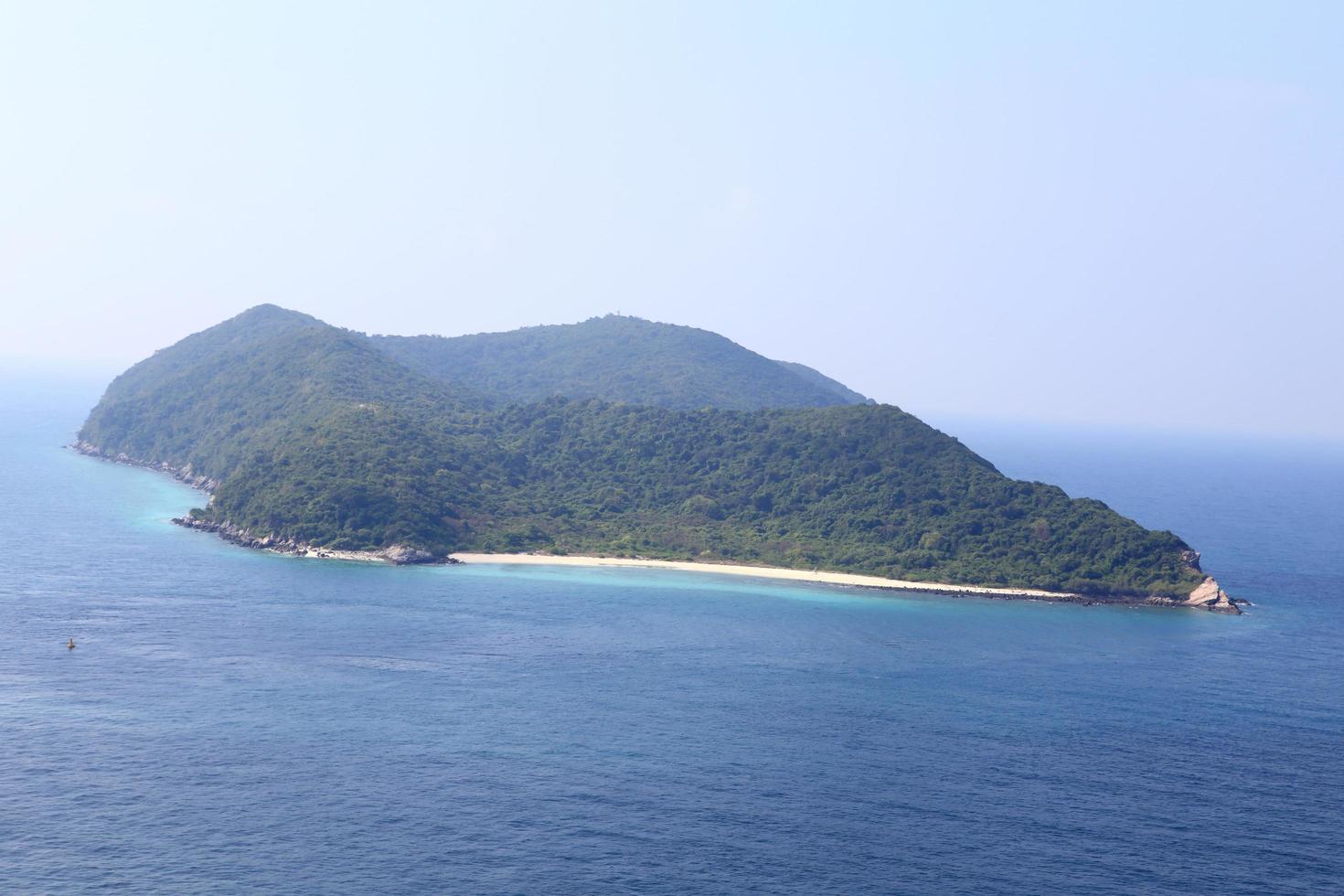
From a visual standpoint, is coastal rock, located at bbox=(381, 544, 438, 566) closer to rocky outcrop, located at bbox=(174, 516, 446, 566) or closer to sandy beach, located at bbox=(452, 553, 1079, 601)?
rocky outcrop, located at bbox=(174, 516, 446, 566)

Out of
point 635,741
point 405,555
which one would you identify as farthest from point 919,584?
point 635,741

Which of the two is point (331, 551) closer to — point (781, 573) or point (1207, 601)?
point (781, 573)

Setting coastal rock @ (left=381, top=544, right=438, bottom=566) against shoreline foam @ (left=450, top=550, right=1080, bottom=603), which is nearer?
shoreline foam @ (left=450, top=550, right=1080, bottom=603)

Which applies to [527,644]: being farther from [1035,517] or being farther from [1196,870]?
Result: [1035,517]

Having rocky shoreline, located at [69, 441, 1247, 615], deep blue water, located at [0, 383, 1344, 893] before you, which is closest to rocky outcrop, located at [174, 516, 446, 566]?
rocky shoreline, located at [69, 441, 1247, 615]

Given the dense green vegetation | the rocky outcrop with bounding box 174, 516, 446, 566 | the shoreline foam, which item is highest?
the dense green vegetation

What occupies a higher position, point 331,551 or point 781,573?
point 781,573
